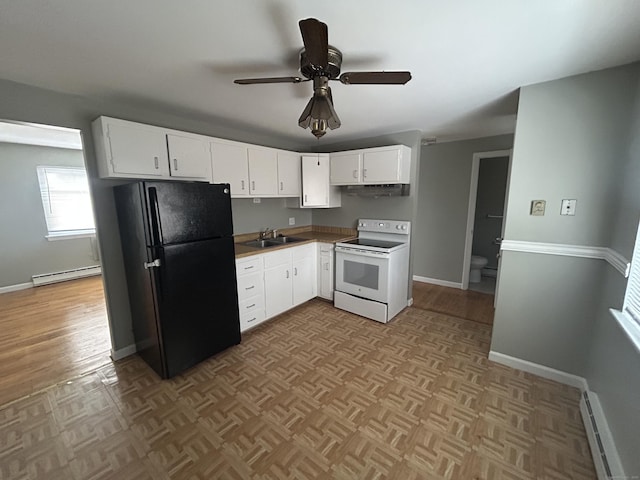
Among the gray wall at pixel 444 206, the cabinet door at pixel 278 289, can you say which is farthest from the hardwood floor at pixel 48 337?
the gray wall at pixel 444 206

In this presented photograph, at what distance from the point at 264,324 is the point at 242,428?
1.42 meters

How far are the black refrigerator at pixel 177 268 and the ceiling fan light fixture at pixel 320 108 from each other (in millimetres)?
1188

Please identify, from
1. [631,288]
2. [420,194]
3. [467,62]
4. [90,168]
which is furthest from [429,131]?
[90,168]

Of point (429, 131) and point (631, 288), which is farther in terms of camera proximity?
point (429, 131)

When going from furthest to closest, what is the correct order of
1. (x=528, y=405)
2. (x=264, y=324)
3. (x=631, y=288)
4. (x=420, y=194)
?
1. (x=420, y=194)
2. (x=264, y=324)
3. (x=528, y=405)
4. (x=631, y=288)

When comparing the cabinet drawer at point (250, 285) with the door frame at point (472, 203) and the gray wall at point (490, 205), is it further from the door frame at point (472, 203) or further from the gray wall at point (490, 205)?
the gray wall at point (490, 205)

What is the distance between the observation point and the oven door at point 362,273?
303 centimetres

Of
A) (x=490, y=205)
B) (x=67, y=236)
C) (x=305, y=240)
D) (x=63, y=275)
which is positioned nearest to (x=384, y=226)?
(x=305, y=240)

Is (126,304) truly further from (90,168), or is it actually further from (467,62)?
(467,62)

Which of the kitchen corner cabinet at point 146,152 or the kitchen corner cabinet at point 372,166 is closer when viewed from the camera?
the kitchen corner cabinet at point 146,152

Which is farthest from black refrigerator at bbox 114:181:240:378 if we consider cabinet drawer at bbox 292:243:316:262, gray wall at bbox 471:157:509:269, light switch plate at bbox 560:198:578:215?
gray wall at bbox 471:157:509:269

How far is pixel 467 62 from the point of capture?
5.30 feet

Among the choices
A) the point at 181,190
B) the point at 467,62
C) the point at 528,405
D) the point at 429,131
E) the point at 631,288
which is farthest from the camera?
the point at 429,131

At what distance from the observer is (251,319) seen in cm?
284
